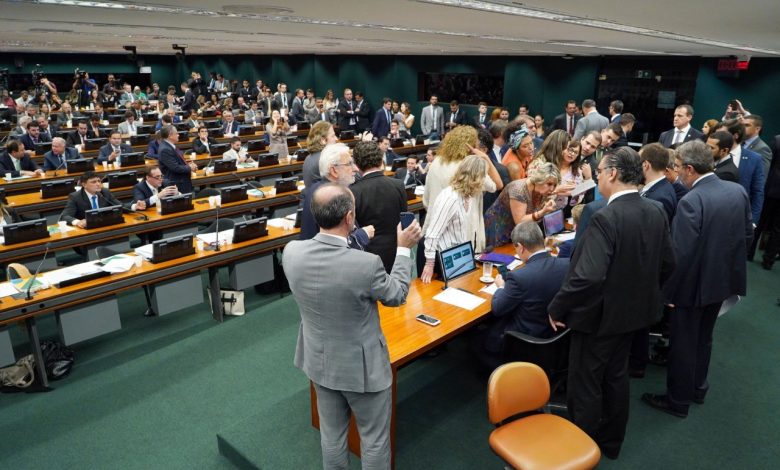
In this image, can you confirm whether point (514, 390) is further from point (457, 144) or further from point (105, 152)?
point (105, 152)

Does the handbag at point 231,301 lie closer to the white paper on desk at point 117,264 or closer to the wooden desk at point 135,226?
the white paper on desk at point 117,264

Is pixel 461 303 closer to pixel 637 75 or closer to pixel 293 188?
pixel 293 188

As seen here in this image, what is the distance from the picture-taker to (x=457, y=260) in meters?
3.54

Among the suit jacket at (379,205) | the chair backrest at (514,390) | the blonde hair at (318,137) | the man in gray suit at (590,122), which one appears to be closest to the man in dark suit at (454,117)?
the man in gray suit at (590,122)

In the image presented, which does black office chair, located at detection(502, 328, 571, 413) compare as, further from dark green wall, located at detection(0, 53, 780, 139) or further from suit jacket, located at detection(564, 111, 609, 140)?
dark green wall, located at detection(0, 53, 780, 139)

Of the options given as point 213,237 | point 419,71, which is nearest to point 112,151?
point 213,237

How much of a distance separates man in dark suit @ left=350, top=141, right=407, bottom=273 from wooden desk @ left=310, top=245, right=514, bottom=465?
1.44 ft

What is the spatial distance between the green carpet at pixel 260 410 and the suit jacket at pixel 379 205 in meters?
1.13

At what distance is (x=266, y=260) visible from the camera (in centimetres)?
502

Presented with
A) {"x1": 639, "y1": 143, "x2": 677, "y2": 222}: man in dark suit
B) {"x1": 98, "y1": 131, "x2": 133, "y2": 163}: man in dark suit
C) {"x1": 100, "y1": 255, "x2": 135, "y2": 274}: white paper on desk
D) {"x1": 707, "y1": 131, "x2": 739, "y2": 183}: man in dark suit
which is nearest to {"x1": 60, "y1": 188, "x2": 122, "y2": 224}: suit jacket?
{"x1": 100, "y1": 255, "x2": 135, "y2": 274}: white paper on desk

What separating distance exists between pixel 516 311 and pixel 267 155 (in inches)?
235

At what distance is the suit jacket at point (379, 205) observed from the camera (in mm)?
3154

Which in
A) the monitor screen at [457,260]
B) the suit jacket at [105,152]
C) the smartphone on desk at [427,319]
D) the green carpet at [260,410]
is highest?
the suit jacket at [105,152]

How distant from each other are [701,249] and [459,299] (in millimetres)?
1454
